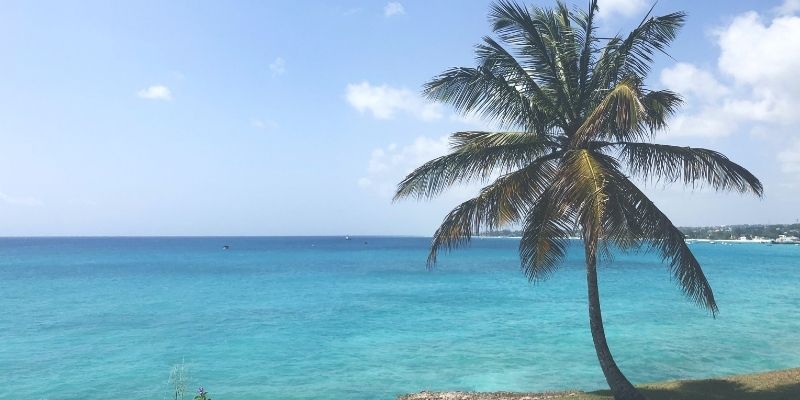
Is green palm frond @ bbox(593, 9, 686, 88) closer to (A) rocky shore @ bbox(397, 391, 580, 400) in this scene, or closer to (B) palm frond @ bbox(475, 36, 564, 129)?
(B) palm frond @ bbox(475, 36, 564, 129)

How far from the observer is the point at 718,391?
10.9 meters

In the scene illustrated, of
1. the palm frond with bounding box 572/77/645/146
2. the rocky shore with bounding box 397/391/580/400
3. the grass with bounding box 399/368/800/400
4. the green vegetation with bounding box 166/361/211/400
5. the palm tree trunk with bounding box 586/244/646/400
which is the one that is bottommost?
the green vegetation with bounding box 166/361/211/400

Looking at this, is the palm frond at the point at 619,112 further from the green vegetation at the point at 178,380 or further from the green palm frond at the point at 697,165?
the green vegetation at the point at 178,380

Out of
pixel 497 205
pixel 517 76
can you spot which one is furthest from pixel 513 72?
pixel 497 205

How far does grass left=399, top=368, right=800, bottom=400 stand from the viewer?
10.4m

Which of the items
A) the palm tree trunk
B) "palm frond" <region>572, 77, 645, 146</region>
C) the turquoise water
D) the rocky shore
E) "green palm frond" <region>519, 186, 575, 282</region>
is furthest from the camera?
the turquoise water

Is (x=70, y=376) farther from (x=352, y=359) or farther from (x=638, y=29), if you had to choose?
(x=638, y=29)

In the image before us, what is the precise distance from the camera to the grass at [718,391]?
10.4 meters

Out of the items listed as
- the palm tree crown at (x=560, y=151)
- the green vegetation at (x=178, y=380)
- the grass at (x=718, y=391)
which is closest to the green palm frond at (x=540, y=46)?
the palm tree crown at (x=560, y=151)

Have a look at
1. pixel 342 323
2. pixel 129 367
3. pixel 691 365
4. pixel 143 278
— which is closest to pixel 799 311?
pixel 691 365

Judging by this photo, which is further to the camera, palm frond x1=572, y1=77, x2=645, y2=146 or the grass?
the grass

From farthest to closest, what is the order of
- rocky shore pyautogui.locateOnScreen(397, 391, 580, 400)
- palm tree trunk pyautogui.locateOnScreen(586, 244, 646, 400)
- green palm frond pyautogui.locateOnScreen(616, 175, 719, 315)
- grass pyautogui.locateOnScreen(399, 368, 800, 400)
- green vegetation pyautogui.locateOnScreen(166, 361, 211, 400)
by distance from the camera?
1. green vegetation pyautogui.locateOnScreen(166, 361, 211, 400)
2. rocky shore pyautogui.locateOnScreen(397, 391, 580, 400)
3. grass pyautogui.locateOnScreen(399, 368, 800, 400)
4. palm tree trunk pyautogui.locateOnScreen(586, 244, 646, 400)
5. green palm frond pyautogui.locateOnScreen(616, 175, 719, 315)

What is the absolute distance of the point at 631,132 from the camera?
382 inches

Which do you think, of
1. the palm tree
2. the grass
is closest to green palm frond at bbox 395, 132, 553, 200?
the palm tree
